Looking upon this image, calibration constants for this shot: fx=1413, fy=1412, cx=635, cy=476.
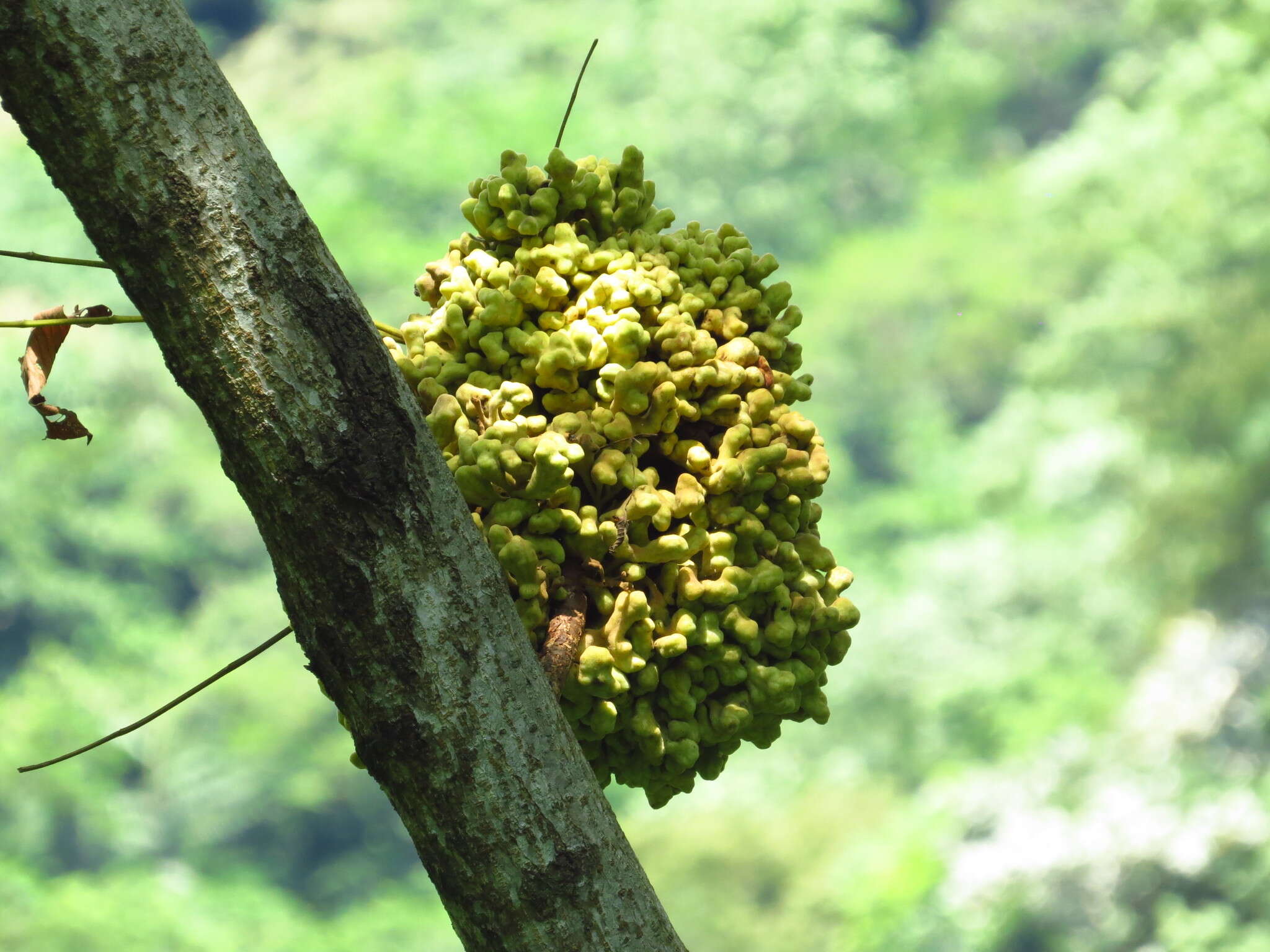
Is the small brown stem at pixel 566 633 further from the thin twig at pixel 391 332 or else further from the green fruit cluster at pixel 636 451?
the thin twig at pixel 391 332

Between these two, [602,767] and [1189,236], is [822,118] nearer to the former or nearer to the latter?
[1189,236]

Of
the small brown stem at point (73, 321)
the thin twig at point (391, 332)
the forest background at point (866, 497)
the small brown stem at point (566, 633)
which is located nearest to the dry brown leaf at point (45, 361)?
the small brown stem at point (73, 321)

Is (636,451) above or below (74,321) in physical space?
below

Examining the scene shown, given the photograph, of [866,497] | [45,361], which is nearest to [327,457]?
[45,361]

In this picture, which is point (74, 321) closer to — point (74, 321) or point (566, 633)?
point (74, 321)

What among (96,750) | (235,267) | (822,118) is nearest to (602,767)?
(235,267)

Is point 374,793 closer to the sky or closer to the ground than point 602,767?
closer to the sky
